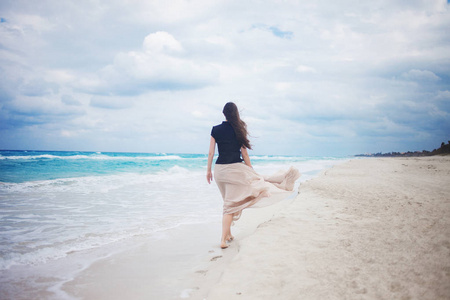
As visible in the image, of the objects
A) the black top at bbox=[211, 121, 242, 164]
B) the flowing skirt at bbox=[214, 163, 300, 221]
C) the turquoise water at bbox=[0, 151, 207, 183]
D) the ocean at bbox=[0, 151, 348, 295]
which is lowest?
the ocean at bbox=[0, 151, 348, 295]

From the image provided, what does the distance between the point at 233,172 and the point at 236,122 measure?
0.90 metres

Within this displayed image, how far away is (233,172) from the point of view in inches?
A: 164

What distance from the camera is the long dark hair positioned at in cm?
423

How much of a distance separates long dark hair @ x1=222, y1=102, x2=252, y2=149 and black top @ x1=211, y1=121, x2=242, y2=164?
70mm

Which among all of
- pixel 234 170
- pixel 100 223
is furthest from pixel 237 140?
pixel 100 223

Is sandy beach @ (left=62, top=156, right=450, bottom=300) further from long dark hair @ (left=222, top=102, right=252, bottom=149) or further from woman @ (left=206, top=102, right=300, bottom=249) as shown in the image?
long dark hair @ (left=222, top=102, right=252, bottom=149)

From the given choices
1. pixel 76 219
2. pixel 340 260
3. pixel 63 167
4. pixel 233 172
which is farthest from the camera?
pixel 63 167

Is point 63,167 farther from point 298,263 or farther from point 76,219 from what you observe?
point 298,263

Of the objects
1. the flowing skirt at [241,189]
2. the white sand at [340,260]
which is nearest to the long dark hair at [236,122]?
the flowing skirt at [241,189]

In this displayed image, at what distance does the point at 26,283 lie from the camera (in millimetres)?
2822

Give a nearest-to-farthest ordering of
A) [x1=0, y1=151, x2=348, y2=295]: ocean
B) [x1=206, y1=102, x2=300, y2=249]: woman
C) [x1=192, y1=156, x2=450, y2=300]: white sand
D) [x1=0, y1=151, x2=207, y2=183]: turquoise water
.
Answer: [x1=192, y1=156, x2=450, y2=300]: white sand → [x1=0, y1=151, x2=348, y2=295]: ocean → [x1=206, y1=102, x2=300, y2=249]: woman → [x1=0, y1=151, x2=207, y2=183]: turquoise water

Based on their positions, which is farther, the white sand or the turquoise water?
the turquoise water

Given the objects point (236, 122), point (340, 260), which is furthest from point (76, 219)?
Answer: point (340, 260)

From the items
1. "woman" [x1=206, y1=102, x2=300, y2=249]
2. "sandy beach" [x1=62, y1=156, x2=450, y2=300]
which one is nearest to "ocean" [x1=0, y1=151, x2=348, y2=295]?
"sandy beach" [x1=62, y1=156, x2=450, y2=300]
